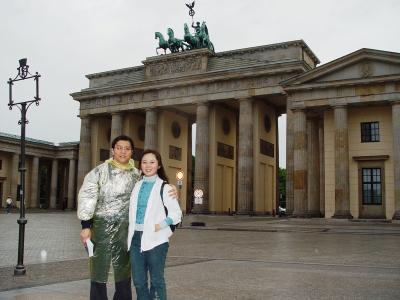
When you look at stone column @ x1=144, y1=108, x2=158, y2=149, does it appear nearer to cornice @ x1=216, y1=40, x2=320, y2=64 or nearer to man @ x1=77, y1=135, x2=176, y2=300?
cornice @ x1=216, y1=40, x2=320, y2=64

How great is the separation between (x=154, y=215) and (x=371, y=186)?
35.9 metres

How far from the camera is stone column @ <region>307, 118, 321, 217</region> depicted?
4203cm

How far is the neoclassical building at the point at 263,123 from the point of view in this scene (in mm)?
38438

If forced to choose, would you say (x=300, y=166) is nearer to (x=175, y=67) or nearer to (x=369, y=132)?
(x=369, y=132)

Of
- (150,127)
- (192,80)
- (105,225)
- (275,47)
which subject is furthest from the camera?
(150,127)

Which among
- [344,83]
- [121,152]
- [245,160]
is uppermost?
[344,83]

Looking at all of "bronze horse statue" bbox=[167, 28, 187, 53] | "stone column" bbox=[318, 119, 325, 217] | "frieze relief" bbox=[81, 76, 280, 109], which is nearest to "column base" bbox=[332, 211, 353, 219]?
"stone column" bbox=[318, 119, 325, 217]

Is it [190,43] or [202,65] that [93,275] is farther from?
[190,43]

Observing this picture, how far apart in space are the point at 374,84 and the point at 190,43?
27343mm

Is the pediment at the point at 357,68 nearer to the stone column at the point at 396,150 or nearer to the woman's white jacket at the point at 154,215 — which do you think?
the stone column at the point at 396,150

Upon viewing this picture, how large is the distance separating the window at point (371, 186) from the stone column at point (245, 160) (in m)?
14.2

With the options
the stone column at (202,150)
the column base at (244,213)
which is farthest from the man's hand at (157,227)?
the stone column at (202,150)

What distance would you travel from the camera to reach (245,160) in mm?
51781

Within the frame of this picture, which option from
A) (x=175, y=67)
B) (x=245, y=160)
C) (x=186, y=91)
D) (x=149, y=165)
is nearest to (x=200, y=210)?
(x=245, y=160)
